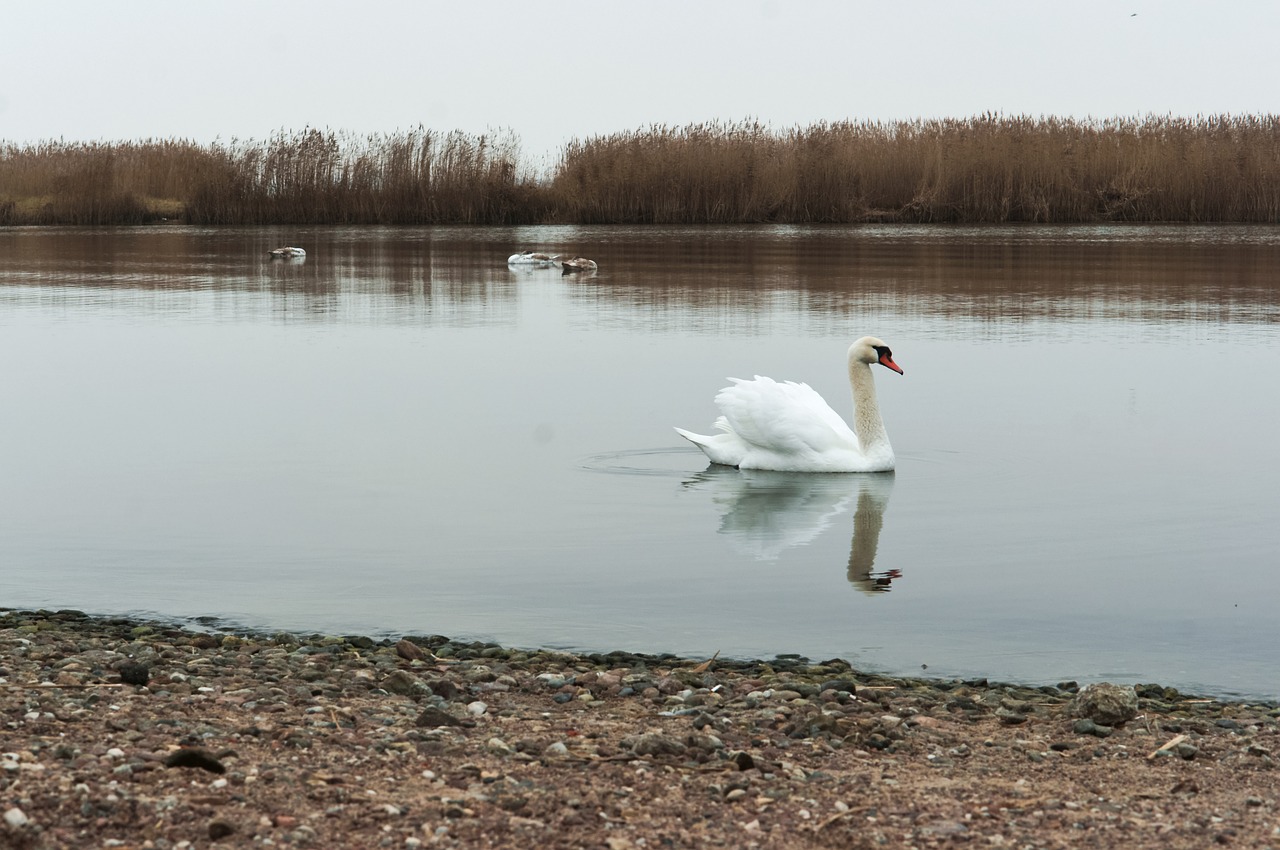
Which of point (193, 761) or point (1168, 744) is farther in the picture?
point (1168, 744)

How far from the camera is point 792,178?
37156mm

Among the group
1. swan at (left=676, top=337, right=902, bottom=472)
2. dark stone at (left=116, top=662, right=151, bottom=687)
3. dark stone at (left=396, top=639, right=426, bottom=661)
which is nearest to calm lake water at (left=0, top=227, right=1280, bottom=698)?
swan at (left=676, top=337, right=902, bottom=472)

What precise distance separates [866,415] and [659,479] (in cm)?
132

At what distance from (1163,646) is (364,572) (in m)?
3.33

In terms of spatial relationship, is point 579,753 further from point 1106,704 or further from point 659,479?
point 659,479

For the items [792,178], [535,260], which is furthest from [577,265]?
[792,178]

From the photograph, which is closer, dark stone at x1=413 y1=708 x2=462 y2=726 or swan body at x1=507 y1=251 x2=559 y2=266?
dark stone at x1=413 y1=708 x2=462 y2=726

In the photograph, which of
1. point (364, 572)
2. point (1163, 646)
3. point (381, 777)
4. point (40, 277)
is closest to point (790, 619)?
point (1163, 646)

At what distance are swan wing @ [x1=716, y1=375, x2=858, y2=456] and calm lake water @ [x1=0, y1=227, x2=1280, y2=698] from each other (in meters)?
0.24

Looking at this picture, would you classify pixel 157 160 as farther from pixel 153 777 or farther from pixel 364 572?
pixel 153 777

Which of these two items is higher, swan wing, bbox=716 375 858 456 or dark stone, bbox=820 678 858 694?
swan wing, bbox=716 375 858 456

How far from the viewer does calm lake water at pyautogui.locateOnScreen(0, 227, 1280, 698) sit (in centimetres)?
618

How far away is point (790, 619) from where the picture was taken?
6.20 m

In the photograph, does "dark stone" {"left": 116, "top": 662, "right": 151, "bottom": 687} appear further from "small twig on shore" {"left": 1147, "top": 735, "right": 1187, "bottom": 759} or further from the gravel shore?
"small twig on shore" {"left": 1147, "top": 735, "right": 1187, "bottom": 759}
